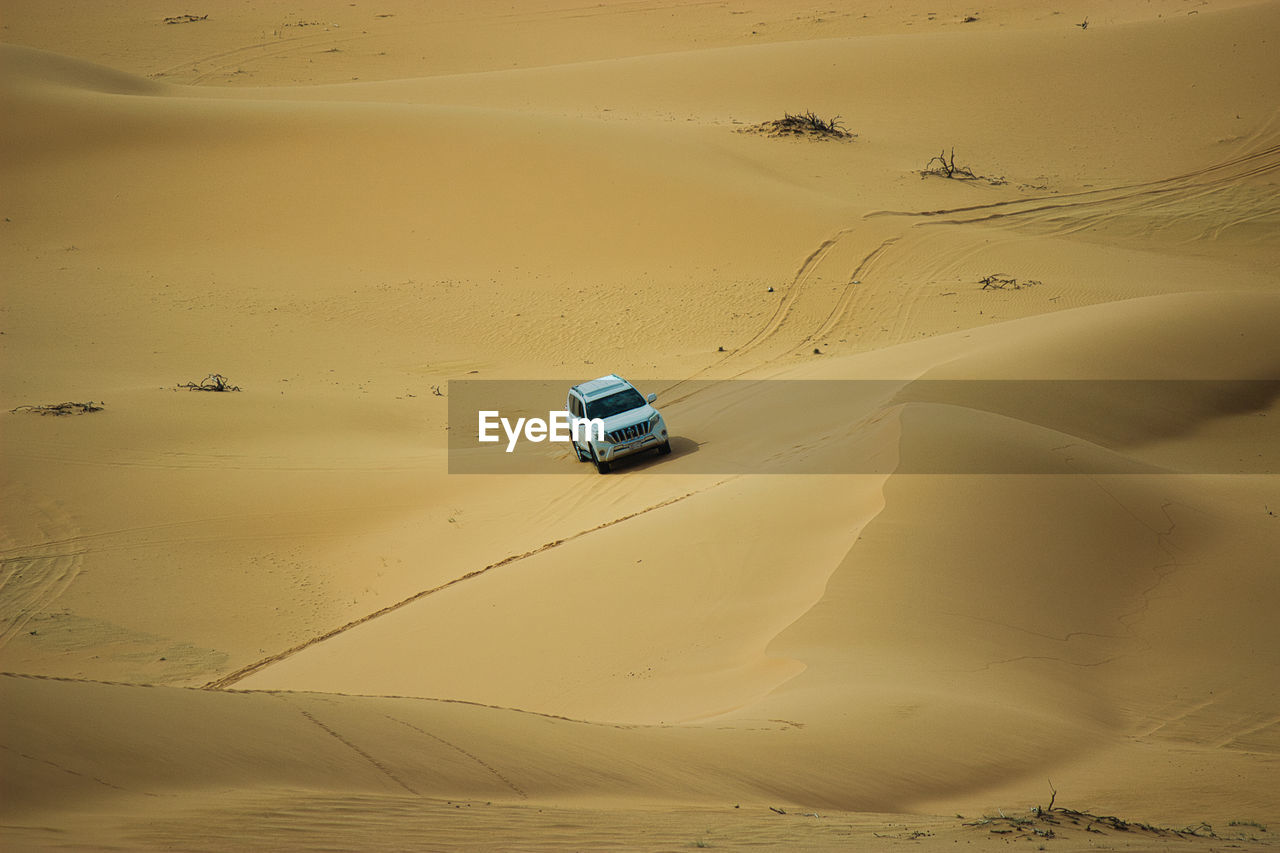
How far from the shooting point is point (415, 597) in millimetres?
11656

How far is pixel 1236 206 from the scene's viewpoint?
24.7 meters

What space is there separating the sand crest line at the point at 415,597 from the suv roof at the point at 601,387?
2558 mm

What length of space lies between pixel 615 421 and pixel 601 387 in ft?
2.31

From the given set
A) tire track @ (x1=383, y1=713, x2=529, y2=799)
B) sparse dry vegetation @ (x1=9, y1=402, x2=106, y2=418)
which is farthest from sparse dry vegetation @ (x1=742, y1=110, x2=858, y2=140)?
tire track @ (x1=383, y1=713, x2=529, y2=799)

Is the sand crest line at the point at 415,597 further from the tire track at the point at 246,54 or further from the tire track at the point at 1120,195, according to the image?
the tire track at the point at 246,54

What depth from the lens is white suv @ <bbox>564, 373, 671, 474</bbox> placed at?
14.6m

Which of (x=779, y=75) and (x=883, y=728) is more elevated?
(x=779, y=75)

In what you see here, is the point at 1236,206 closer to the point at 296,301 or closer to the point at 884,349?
the point at 884,349

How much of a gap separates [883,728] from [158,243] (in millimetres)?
22256

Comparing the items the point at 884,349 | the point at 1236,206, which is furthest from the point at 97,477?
the point at 1236,206

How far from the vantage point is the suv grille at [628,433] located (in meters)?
14.6

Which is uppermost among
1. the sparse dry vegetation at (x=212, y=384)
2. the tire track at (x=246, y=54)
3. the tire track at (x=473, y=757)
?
the tire track at (x=246, y=54)

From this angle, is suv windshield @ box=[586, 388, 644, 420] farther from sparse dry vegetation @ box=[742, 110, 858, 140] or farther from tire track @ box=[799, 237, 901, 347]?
sparse dry vegetation @ box=[742, 110, 858, 140]

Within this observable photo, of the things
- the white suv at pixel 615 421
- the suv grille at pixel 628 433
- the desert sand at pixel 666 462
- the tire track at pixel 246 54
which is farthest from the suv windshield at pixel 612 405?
the tire track at pixel 246 54
